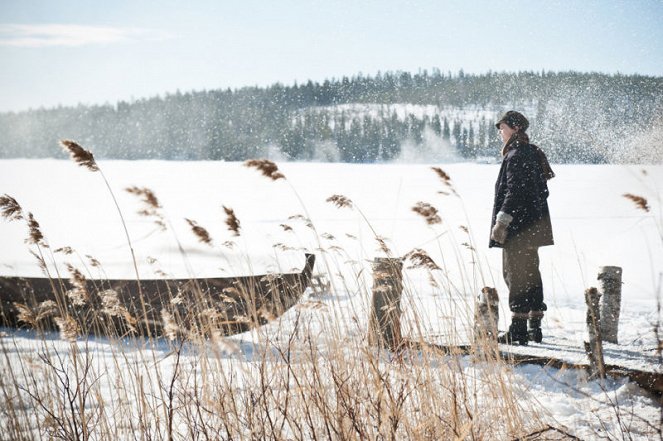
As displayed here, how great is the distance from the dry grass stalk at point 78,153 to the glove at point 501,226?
3031 millimetres

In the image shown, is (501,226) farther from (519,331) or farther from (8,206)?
(8,206)

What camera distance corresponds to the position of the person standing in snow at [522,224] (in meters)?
4.14

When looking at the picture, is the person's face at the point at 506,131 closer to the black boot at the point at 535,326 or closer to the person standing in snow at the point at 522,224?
the person standing in snow at the point at 522,224

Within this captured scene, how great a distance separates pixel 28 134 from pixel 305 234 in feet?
243

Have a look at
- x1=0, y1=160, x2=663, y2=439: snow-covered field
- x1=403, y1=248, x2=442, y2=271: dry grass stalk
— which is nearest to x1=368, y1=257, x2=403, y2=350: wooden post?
x1=0, y1=160, x2=663, y2=439: snow-covered field

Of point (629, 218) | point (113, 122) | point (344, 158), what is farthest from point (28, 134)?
point (629, 218)

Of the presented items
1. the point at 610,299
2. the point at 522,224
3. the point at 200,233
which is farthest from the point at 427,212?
the point at 610,299

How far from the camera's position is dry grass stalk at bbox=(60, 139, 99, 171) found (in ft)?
6.99

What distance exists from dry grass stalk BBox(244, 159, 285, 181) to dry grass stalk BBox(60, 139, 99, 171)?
646mm

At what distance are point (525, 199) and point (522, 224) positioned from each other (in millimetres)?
201

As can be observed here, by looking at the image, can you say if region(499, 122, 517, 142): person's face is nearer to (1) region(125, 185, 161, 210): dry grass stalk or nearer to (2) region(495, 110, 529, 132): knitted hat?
(2) region(495, 110, 529, 132): knitted hat

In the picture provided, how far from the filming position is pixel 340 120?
6900 centimetres

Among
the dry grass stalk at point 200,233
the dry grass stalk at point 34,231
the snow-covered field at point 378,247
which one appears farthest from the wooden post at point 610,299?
the dry grass stalk at point 34,231

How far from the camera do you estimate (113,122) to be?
241ft
